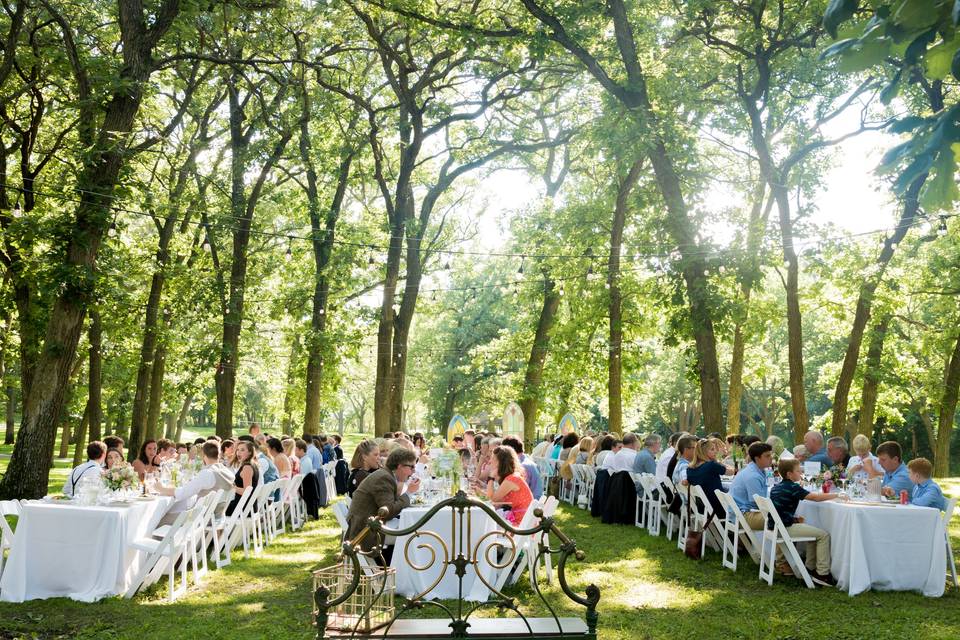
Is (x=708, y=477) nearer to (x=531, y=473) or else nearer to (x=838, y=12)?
(x=531, y=473)

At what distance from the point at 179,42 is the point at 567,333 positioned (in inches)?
563

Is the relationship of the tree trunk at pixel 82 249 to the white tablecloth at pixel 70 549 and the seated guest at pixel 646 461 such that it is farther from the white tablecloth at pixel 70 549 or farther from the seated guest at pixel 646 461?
the seated guest at pixel 646 461

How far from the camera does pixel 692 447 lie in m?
11.7

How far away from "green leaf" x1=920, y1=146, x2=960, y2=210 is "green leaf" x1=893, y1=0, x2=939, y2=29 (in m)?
0.37

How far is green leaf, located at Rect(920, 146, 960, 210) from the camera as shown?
8.65 feet

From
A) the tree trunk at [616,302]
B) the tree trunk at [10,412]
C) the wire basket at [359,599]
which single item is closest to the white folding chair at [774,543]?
the wire basket at [359,599]

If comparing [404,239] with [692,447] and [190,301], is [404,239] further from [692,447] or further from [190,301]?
[692,447]

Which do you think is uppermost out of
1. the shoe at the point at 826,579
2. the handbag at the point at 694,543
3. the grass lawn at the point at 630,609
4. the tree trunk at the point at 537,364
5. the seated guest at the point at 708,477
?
the tree trunk at the point at 537,364

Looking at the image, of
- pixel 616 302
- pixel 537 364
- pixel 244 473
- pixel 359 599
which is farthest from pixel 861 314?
pixel 359 599

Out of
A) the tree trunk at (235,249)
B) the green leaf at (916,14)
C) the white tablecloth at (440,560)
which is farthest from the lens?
the tree trunk at (235,249)

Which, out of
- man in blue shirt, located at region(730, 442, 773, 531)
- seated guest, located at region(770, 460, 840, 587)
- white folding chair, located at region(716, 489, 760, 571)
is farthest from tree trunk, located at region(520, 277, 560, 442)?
seated guest, located at region(770, 460, 840, 587)

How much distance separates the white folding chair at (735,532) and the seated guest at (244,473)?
555cm

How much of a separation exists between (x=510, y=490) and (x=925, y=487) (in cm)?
420

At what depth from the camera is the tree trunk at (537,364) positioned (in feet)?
90.8
